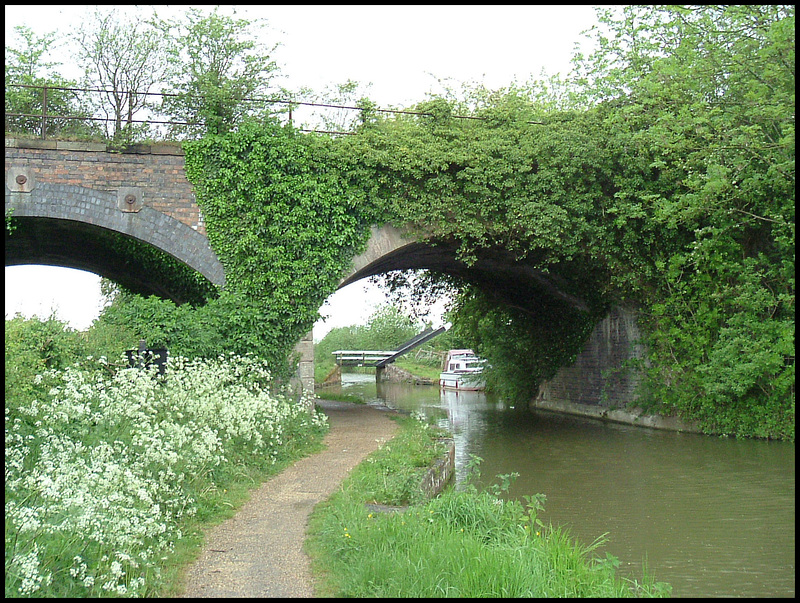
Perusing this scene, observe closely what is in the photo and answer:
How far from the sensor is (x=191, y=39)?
1483 centimetres

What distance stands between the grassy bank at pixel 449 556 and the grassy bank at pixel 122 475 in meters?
0.97

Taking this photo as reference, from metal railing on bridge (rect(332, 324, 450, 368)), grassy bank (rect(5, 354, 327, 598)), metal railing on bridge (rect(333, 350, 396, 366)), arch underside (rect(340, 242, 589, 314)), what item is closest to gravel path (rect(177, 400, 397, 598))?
grassy bank (rect(5, 354, 327, 598))

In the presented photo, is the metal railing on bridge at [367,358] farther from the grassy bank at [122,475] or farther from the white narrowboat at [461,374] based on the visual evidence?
the grassy bank at [122,475]

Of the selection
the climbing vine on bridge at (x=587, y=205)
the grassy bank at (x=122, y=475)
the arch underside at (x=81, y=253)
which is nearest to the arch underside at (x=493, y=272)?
the climbing vine on bridge at (x=587, y=205)

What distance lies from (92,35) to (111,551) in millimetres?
14733

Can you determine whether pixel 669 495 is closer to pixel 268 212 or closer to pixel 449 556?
pixel 449 556

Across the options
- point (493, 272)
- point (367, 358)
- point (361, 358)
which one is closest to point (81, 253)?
Answer: point (493, 272)

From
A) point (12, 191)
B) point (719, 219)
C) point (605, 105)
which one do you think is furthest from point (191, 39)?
point (719, 219)

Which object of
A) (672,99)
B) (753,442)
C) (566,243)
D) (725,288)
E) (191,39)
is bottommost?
(753,442)

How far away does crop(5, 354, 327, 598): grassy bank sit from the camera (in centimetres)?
403

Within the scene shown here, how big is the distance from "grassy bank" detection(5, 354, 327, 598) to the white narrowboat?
2376cm

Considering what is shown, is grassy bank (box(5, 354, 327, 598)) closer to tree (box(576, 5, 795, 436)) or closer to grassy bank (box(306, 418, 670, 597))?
grassy bank (box(306, 418, 670, 597))

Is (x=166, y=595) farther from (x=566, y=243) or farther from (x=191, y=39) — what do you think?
(x=191, y=39)

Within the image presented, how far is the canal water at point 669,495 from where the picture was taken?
583cm
